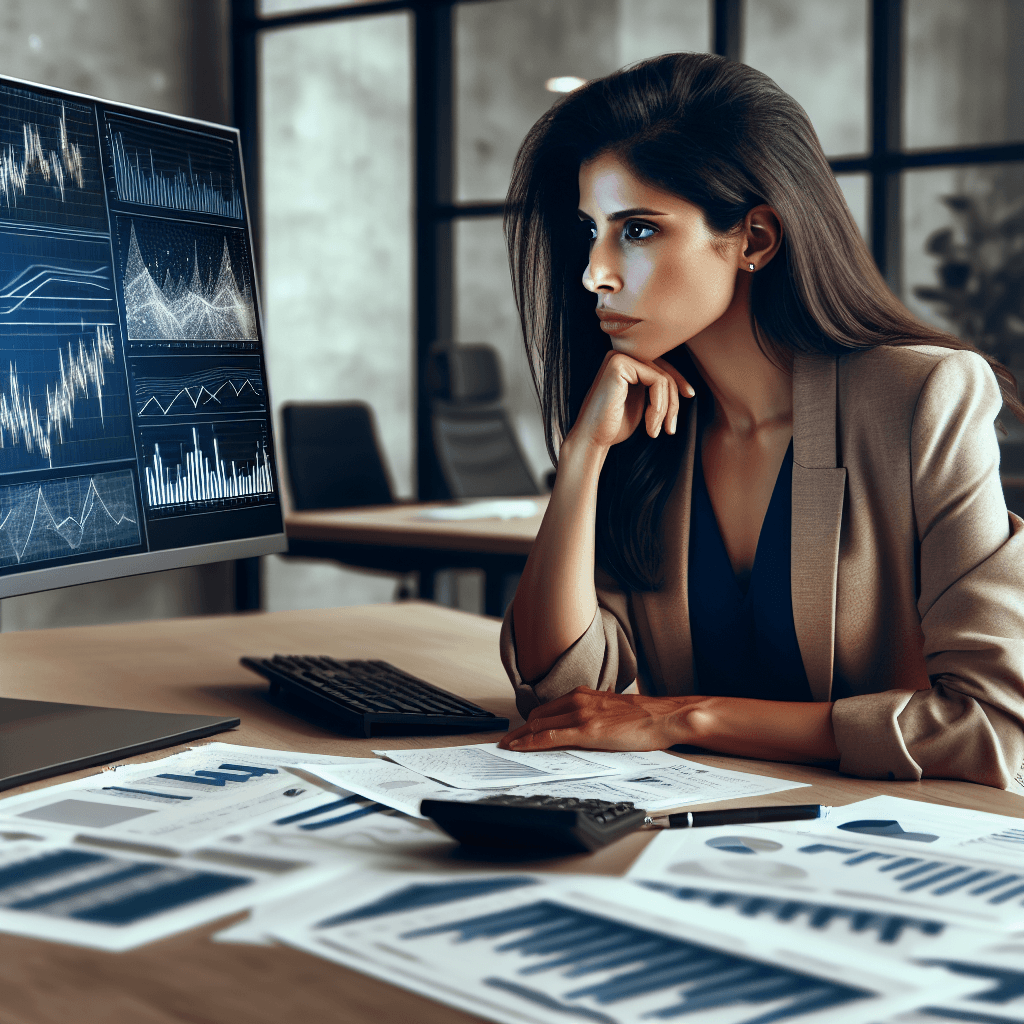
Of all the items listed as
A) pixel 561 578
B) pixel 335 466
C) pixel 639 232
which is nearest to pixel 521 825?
pixel 561 578

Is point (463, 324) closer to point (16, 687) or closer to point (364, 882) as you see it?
point (16, 687)

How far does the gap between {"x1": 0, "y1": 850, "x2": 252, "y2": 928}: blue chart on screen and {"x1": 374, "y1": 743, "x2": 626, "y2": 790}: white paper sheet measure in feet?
0.84

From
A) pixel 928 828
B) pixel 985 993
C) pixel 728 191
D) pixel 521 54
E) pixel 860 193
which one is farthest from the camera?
pixel 521 54

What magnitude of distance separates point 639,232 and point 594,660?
0.43 metres

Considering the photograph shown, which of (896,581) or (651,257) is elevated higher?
(651,257)

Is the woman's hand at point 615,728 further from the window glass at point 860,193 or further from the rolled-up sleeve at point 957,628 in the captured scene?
the window glass at point 860,193

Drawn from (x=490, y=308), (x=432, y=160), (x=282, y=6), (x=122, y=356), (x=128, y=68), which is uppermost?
(x=282, y=6)

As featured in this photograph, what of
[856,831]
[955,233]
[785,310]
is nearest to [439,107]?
[955,233]

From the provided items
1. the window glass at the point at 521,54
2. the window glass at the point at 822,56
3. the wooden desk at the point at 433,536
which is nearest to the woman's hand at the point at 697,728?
the wooden desk at the point at 433,536

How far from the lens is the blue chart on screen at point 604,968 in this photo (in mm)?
580

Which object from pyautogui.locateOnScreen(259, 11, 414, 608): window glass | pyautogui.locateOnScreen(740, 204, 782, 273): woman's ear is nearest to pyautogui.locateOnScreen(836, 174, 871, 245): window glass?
pyautogui.locateOnScreen(259, 11, 414, 608): window glass

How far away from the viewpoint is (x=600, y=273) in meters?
1.17

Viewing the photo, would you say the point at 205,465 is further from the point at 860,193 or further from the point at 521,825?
the point at 860,193

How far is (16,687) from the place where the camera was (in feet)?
4.32
